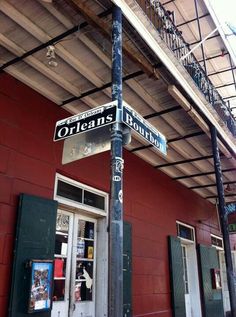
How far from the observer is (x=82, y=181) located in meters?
5.17

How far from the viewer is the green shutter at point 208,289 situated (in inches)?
328

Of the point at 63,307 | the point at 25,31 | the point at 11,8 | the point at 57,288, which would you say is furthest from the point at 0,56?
the point at 63,307

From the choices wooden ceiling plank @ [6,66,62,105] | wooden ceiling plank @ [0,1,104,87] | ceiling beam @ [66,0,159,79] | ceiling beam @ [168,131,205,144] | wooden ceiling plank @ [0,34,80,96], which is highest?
wooden ceiling plank @ [0,1,104,87]

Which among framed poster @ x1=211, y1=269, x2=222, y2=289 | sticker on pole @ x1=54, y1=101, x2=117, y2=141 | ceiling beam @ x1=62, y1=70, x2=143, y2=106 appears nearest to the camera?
sticker on pole @ x1=54, y1=101, x2=117, y2=141

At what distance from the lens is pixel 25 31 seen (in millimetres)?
3789

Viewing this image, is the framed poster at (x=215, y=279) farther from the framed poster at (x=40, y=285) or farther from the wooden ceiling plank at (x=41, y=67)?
the wooden ceiling plank at (x=41, y=67)

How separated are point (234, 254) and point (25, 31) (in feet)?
35.9

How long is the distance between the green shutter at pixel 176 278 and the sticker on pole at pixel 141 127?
4.98 metres

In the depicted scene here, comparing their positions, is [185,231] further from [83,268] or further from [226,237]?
[83,268]

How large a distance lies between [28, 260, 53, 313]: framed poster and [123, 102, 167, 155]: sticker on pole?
2107 mm

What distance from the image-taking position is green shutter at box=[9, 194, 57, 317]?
12.0 feet

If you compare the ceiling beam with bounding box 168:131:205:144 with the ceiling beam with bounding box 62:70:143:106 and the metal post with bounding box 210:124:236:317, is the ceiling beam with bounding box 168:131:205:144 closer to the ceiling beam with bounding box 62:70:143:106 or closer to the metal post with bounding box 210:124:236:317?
the metal post with bounding box 210:124:236:317

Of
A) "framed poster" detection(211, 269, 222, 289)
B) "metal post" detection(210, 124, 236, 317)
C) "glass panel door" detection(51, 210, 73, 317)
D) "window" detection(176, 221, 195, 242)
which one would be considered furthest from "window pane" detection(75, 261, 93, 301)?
"framed poster" detection(211, 269, 222, 289)

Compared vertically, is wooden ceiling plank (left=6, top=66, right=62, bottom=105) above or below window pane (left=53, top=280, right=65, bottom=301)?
above
